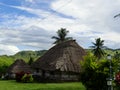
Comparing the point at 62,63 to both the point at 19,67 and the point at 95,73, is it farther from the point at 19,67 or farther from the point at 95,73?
the point at 19,67

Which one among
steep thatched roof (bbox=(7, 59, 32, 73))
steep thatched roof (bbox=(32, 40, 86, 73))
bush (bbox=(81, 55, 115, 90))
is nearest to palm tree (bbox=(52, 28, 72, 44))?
steep thatched roof (bbox=(7, 59, 32, 73))

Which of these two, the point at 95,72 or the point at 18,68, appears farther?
the point at 18,68

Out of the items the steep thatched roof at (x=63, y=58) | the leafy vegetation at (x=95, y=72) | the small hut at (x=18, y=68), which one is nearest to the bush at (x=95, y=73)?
the leafy vegetation at (x=95, y=72)

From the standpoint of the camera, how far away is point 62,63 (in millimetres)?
60344

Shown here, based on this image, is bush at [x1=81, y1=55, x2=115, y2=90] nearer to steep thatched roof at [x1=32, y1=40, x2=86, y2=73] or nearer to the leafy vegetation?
the leafy vegetation

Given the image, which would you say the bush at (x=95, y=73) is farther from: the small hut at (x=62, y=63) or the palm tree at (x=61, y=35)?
the palm tree at (x=61, y=35)

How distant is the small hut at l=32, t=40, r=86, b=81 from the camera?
6028 cm

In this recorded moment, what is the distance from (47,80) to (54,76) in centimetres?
246

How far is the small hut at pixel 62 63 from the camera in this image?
2373 inches

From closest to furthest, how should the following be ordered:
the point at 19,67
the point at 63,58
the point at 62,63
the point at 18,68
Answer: the point at 62,63 < the point at 63,58 < the point at 18,68 < the point at 19,67

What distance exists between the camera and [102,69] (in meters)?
33.9

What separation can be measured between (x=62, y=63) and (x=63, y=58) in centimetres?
183

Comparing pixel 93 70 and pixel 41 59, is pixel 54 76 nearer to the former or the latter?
pixel 41 59

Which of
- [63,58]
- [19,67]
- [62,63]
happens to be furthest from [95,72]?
[19,67]
